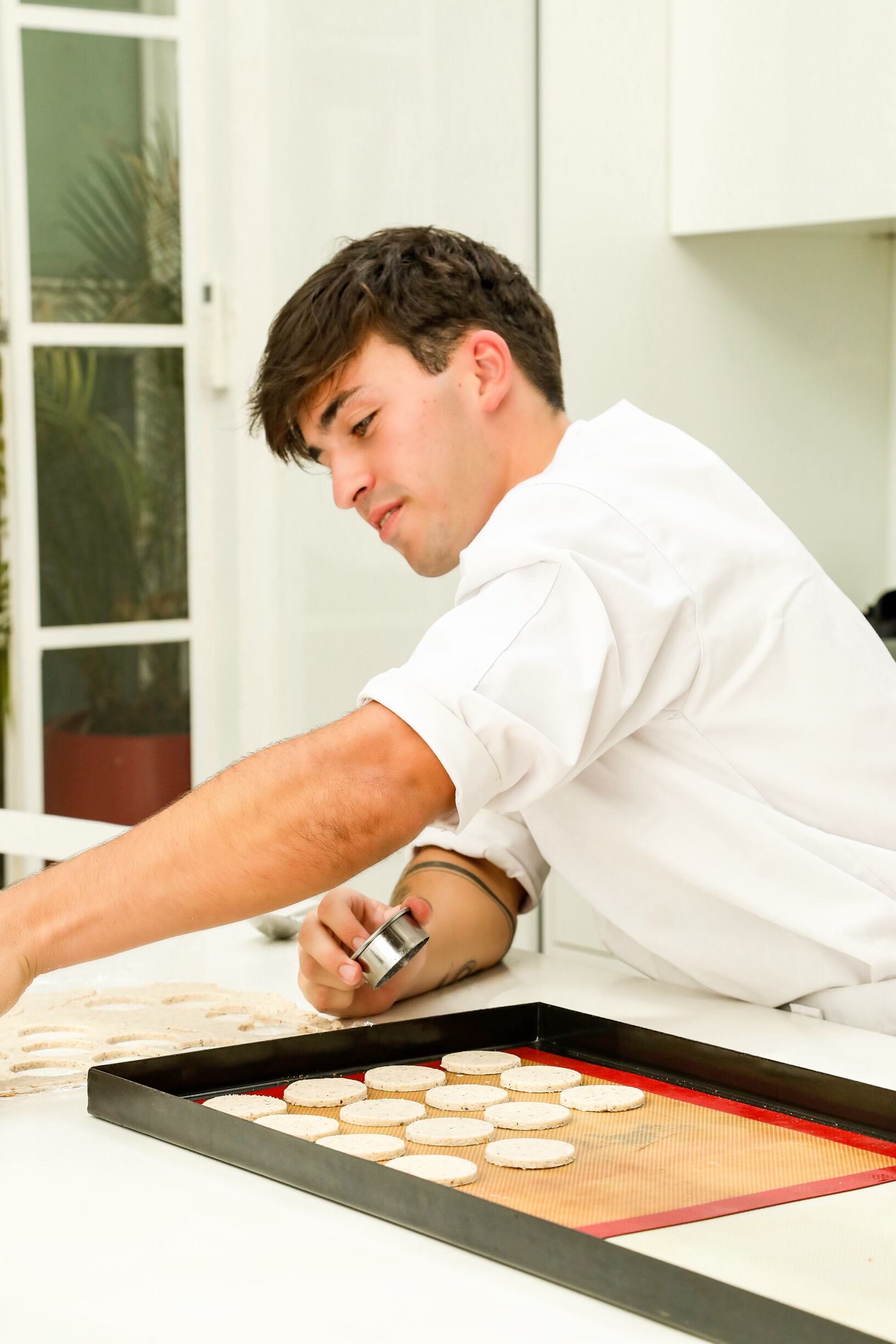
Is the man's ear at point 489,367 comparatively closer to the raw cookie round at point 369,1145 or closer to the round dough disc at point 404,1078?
the round dough disc at point 404,1078

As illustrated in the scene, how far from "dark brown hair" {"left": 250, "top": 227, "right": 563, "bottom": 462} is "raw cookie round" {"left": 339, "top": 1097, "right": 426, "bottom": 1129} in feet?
2.28

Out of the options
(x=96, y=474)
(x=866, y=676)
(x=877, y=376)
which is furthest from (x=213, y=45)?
(x=866, y=676)

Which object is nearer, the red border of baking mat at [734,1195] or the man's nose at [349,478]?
the red border of baking mat at [734,1195]

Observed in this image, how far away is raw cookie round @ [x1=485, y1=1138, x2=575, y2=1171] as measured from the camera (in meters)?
0.77

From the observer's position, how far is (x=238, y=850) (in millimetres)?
1001

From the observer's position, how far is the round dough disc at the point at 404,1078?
3.00 ft

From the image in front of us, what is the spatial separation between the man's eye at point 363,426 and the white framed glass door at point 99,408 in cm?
129

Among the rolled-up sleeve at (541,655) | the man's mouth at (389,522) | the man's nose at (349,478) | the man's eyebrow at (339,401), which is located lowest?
the rolled-up sleeve at (541,655)

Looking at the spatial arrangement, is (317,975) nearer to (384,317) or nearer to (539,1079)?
(539,1079)

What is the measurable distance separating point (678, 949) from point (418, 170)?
1719 millimetres

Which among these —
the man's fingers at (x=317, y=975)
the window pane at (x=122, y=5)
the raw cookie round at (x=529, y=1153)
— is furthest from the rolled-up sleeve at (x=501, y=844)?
the window pane at (x=122, y=5)

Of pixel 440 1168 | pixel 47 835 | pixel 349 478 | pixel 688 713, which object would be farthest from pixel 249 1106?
pixel 47 835

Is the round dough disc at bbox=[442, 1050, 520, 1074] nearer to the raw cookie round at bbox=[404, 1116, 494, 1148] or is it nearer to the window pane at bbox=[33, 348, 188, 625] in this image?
the raw cookie round at bbox=[404, 1116, 494, 1148]

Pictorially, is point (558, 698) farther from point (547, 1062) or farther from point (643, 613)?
point (547, 1062)
